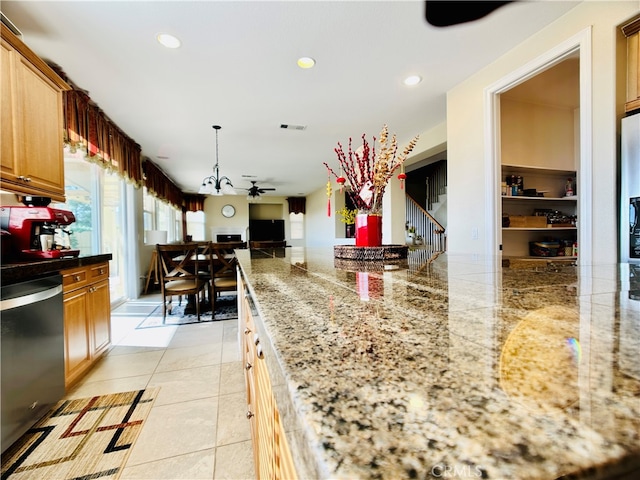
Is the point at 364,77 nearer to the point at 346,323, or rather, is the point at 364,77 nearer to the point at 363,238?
the point at 363,238

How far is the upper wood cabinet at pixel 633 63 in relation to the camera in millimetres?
1625

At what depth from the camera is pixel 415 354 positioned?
0.34 meters

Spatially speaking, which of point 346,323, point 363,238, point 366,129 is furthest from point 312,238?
point 346,323

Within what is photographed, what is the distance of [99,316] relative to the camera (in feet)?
7.61

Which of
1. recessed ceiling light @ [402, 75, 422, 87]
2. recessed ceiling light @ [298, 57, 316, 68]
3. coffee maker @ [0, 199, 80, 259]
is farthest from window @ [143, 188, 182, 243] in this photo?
recessed ceiling light @ [402, 75, 422, 87]

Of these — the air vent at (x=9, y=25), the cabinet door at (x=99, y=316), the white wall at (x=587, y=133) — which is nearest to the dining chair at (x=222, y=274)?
the cabinet door at (x=99, y=316)

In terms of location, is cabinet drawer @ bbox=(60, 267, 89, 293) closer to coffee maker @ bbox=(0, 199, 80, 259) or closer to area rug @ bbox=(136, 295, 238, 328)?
coffee maker @ bbox=(0, 199, 80, 259)

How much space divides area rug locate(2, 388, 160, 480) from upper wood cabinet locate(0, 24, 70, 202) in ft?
4.68

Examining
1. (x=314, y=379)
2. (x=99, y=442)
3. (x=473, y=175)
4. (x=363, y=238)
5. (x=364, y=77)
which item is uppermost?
(x=364, y=77)

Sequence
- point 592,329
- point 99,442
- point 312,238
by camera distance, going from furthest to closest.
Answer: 1. point 312,238
2. point 99,442
3. point 592,329

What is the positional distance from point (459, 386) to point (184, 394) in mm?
2097

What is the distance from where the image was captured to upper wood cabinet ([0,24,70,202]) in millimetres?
1694

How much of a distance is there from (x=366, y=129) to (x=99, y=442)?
400cm

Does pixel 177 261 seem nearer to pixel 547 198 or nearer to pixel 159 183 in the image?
pixel 159 183
